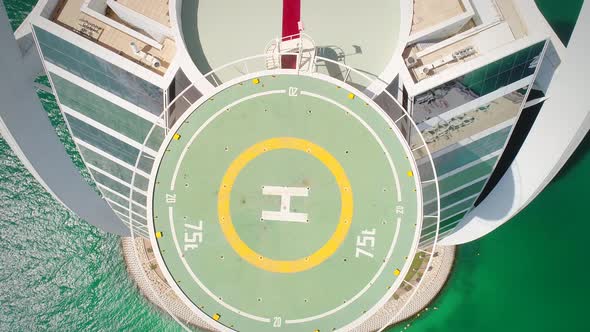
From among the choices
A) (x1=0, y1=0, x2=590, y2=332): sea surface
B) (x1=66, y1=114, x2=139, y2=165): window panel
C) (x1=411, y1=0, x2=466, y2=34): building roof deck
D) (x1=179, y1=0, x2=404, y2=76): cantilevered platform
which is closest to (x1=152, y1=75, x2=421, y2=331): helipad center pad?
(x1=179, y1=0, x2=404, y2=76): cantilevered platform

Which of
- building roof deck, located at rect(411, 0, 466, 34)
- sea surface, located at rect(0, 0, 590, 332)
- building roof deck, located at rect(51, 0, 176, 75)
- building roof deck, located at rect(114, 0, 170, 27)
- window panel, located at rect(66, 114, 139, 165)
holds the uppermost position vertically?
building roof deck, located at rect(411, 0, 466, 34)

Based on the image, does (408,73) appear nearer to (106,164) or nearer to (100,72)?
(100,72)

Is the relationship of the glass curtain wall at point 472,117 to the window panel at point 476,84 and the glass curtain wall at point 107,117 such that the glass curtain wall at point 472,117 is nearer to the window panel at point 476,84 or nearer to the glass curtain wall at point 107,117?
the window panel at point 476,84

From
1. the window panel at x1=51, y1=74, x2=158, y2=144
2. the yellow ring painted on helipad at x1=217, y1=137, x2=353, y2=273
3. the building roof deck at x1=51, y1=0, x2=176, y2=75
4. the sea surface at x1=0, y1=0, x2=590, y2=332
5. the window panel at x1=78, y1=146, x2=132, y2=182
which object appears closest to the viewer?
the yellow ring painted on helipad at x1=217, y1=137, x2=353, y2=273

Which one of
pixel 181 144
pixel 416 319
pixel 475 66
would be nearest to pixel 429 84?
pixel 475 66

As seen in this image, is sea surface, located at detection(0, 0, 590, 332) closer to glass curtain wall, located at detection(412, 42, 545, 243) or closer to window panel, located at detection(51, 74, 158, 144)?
glass curtain wall, located at detection(412, 42, 545, 243)

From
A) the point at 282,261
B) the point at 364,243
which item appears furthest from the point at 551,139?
the point at 282,261
